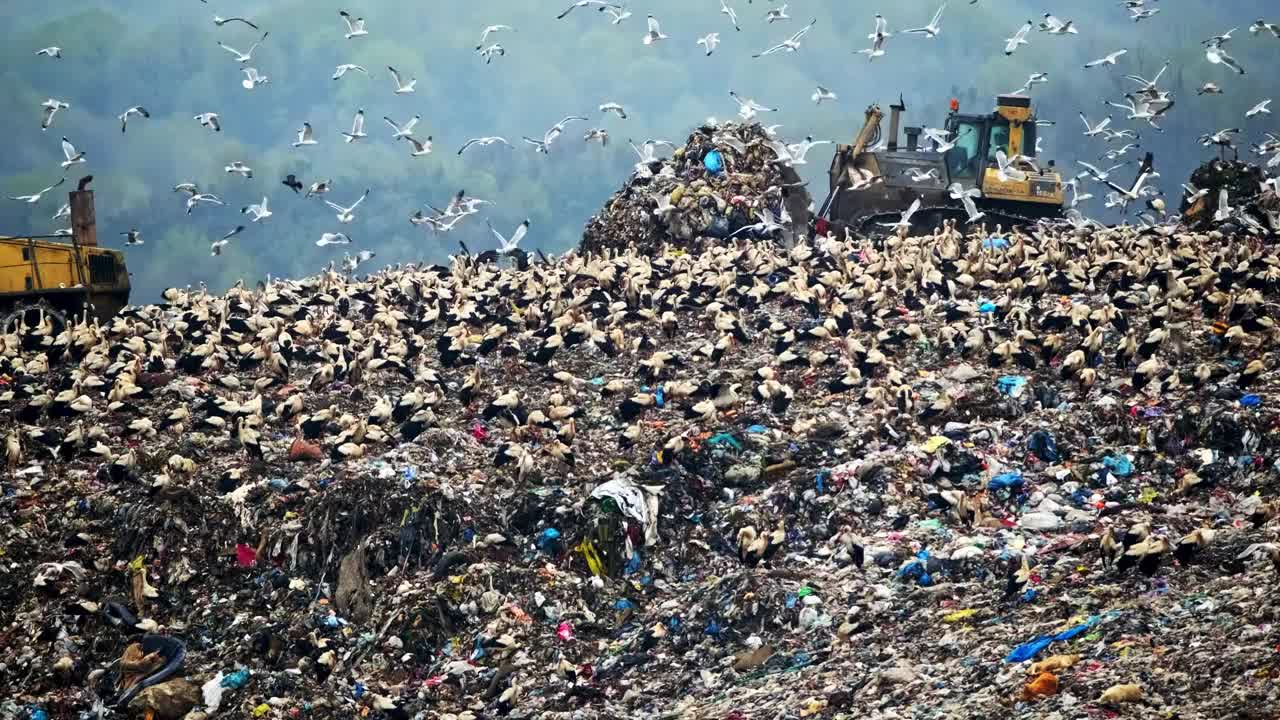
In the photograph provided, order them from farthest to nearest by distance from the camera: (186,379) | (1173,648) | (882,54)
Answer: (882,54) < (186,379) < (1173,648)

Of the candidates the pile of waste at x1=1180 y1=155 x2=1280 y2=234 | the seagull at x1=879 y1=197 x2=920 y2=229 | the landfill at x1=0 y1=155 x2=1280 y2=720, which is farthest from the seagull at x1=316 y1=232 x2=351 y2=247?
the pile of waste at x1=1180 y1=155 x2=1280 y2=234

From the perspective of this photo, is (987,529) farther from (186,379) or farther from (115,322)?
(115,322)

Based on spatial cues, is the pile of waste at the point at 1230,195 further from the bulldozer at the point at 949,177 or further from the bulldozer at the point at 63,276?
the bulldozer at the point at 63,276

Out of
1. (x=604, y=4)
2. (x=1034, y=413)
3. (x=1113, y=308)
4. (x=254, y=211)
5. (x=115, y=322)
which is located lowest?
(x=1034, y=413)

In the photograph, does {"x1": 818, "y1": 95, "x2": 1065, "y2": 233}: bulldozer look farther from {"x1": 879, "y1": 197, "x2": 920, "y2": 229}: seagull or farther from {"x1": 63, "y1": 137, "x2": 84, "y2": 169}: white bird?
{"x1": 63, "y1": 137, "x2": 84, "y2": 169}: white bird

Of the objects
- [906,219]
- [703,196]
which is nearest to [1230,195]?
[906,219]

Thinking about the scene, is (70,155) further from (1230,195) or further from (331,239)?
(1230,195)

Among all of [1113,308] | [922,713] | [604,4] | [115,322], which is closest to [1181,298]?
[1113,308]
